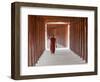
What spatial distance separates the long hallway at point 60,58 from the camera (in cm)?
151

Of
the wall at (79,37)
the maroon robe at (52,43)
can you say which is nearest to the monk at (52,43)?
the maroon robe at (52,43)

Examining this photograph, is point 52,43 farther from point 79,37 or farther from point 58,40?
point 79,37

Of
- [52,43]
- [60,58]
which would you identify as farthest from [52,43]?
[60,58]

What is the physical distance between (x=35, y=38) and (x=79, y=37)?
1.01 feet

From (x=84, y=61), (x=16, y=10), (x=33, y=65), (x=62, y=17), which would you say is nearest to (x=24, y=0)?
(x=16, y=10)

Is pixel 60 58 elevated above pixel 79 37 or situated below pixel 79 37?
below

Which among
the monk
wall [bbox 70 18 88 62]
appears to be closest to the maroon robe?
the monk

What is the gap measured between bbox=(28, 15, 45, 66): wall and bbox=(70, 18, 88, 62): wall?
20cm

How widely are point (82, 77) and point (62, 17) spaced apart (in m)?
0.43

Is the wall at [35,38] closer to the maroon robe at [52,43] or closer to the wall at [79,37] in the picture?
the maroon robe at [52,43]

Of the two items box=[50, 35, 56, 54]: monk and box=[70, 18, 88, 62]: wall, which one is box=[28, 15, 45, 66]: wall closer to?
box=[50, 35, 56, 54]: monk

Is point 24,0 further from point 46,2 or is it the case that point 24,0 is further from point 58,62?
point 58,62

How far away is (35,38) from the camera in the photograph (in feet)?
4.89

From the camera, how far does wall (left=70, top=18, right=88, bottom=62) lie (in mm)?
1575
